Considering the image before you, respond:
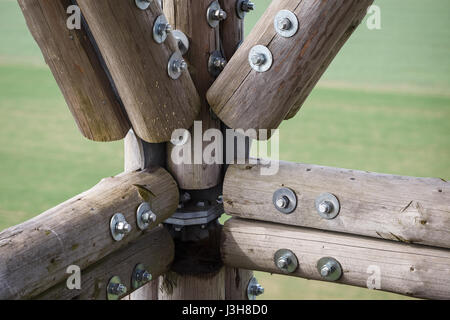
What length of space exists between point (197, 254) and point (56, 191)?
289cm

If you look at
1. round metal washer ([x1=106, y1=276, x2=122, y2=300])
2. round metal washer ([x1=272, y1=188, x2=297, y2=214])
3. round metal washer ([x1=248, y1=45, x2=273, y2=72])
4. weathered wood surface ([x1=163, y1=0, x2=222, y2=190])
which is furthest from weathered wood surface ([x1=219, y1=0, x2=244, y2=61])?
round metal washer ([x1=106, y1=276, x2=122, y2=300])

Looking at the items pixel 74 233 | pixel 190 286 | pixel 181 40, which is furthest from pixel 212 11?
pixel 190 286

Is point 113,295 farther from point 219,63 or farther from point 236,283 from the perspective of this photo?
point 219,63

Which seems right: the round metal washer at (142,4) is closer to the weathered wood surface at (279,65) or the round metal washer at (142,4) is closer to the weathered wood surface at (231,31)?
the weathered wood surface at (279,65)

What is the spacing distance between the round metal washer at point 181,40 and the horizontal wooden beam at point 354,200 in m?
0.47

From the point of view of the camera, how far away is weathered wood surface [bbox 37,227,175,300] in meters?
1.90

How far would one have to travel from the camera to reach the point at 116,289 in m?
2.07

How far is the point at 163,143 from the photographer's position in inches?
93.7

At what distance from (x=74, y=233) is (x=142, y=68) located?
528 millimetres

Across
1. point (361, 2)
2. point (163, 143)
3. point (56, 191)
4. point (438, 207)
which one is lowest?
point (56, 191)

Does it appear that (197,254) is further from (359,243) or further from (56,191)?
(56,191)
